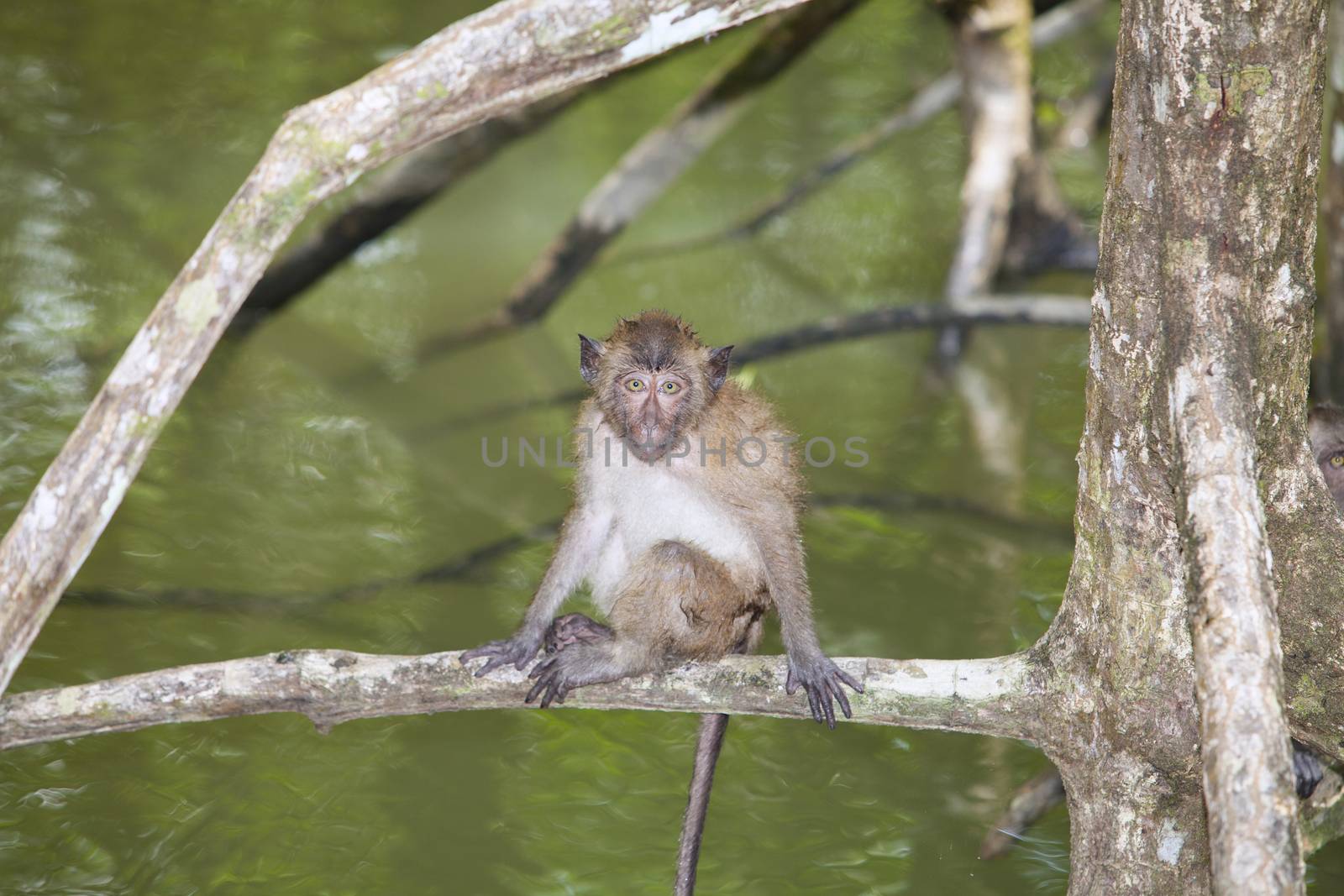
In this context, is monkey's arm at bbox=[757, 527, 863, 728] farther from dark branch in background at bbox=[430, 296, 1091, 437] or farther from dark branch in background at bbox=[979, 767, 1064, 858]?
dark branch in background at bbox=[430, 296, 1091, 437]

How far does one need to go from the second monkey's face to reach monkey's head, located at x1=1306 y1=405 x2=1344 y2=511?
98.2 inches

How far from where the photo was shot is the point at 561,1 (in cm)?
329

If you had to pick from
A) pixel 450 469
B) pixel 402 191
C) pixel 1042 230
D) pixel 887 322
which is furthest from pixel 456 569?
pixel 1042 230

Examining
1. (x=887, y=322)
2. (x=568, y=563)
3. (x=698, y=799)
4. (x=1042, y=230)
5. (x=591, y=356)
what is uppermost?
(x=1042, y=230)

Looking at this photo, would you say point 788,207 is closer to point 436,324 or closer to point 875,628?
point 436,324

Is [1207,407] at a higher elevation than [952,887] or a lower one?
higher

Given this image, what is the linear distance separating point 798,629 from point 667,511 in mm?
712

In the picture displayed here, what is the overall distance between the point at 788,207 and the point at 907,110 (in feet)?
4.40

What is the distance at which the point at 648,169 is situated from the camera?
9.19 m

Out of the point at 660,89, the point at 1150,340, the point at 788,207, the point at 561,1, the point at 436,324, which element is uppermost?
the point at 660,89

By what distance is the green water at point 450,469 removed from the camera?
18.5 ft

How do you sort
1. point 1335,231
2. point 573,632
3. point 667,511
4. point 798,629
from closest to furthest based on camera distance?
point 798,629 → point 573,632 → point 667,511 → point 1335,231

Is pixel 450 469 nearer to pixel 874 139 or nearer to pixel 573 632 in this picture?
pixel 573 632

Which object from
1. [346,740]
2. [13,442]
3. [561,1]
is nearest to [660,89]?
[13,442]
